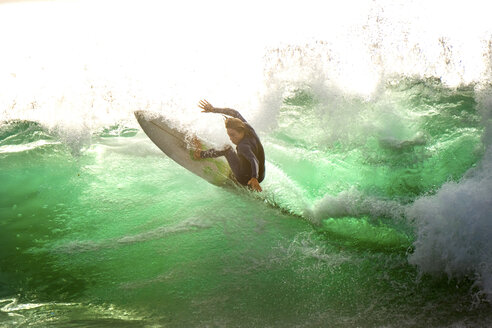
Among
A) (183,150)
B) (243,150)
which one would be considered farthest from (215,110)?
(183,150)

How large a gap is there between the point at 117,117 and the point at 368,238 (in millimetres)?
2353

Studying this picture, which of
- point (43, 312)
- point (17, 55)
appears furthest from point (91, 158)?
point (43, 312)

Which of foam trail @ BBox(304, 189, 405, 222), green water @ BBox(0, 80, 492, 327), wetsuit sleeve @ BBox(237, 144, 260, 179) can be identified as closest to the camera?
green water @ BBox(0, 80, 492, 327)

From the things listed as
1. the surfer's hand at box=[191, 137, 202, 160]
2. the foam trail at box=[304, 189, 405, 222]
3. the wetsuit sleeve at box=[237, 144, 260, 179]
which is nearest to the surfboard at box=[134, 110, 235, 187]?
the surfer's hand at box=[191, 137, 202, 160]

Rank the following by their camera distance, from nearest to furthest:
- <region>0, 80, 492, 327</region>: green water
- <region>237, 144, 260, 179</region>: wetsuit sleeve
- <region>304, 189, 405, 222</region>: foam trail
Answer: <region>0, 80, 492, 327</region>: green water < <region>237, 144, 260, 179</region>: wetsuit sleeve < <region>304, 189, 405, 222</region>: foam trail

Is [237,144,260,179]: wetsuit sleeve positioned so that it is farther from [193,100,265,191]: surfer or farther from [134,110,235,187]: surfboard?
[134,110,235,187]: surfboard

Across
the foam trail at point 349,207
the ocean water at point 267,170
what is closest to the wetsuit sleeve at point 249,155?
the ocean water at point 267,170

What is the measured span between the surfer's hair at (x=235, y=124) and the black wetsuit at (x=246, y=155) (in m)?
0.03

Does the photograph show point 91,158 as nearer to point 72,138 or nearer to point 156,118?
point 72,138

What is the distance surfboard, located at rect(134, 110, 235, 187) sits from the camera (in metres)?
3.84

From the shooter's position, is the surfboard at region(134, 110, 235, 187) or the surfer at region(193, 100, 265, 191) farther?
the surfboard at region(134, 110, 235, 187)

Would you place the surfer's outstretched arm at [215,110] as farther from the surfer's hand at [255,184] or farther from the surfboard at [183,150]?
the surfer's hand at [255,184]

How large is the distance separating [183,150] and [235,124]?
1.72 feet

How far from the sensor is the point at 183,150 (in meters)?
3.88
